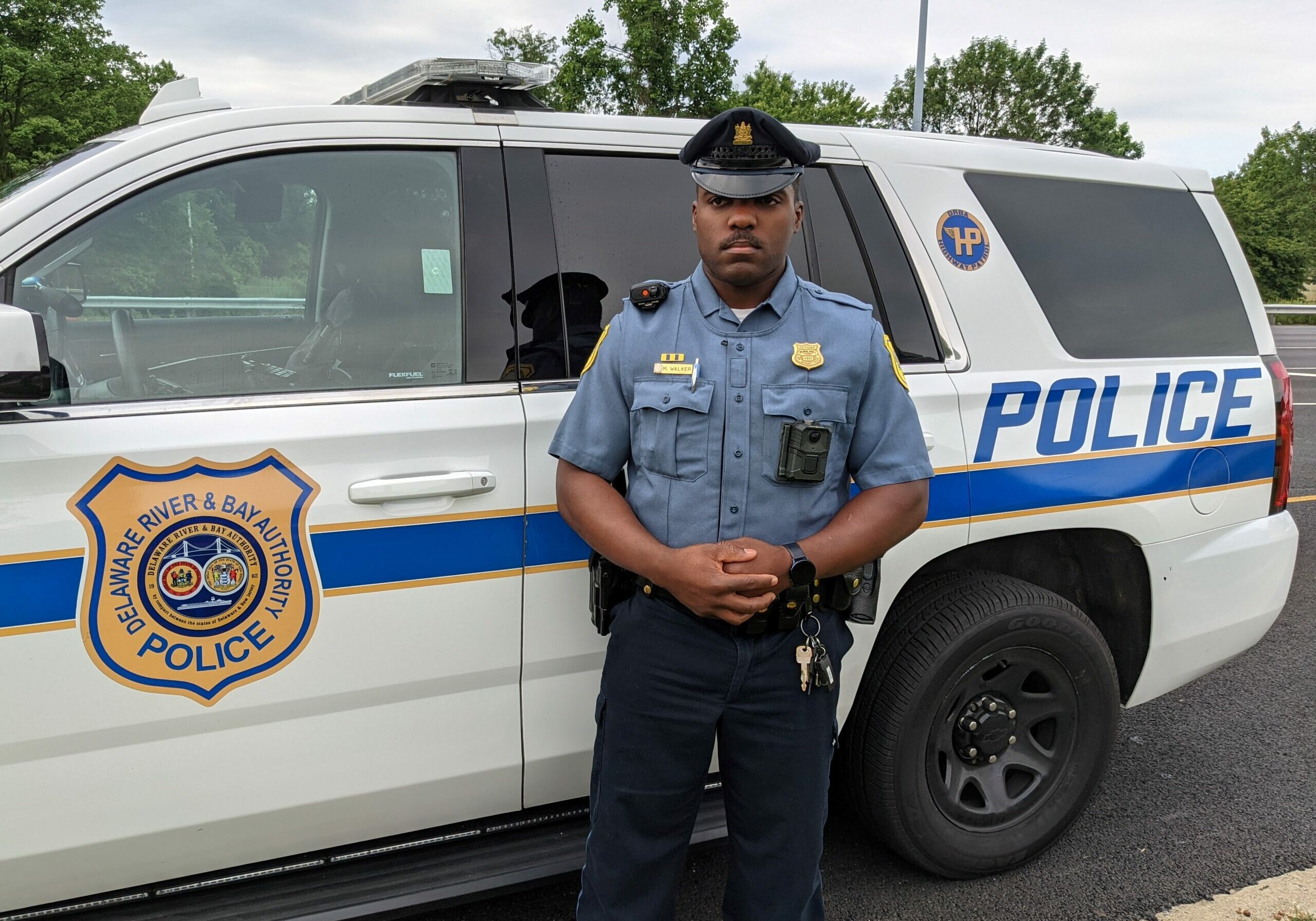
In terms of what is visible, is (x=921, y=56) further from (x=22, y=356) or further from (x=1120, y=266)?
(x=22, y=356)

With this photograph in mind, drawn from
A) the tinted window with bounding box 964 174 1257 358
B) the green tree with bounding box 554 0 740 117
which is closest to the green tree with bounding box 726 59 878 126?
the green tree with bounding box 554 0 740 117

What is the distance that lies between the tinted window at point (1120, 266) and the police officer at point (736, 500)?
0.93m

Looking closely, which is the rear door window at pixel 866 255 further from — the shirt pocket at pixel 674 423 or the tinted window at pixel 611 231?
the shirt pocket at pixel 674 423

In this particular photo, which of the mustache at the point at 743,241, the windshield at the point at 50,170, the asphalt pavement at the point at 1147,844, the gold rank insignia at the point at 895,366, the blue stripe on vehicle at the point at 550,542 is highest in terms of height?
the windshield at the point at 50,170

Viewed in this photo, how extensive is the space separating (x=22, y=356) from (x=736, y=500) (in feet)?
3.94

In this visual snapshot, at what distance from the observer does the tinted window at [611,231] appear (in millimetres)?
2146

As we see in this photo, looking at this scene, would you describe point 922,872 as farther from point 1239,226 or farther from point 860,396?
point 1239,226

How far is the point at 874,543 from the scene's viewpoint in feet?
5.89

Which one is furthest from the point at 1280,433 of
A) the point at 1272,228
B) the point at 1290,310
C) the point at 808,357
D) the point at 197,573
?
the point at 1272,228

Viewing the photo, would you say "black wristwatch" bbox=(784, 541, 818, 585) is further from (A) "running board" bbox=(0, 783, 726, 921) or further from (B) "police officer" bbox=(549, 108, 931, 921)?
(A) "running board" bbox=(0, 783, 726, 921)

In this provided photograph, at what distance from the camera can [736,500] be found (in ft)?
5.81

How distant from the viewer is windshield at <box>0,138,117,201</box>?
6.17 feet

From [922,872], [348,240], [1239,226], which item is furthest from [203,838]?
[1239,226]

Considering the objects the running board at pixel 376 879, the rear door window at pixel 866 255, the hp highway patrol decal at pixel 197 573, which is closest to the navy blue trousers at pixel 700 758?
the running board at pixel 376 879
